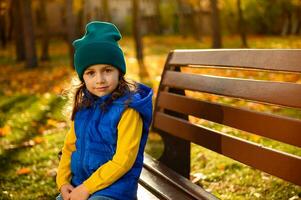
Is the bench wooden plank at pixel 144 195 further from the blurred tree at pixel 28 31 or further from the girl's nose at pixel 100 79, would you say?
the blurred tree at pixel 28 31

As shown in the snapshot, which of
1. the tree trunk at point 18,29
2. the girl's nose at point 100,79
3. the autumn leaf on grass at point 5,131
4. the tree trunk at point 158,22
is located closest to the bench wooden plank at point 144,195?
the girl's nose at point 100,79

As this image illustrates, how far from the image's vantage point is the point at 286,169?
7.88ft

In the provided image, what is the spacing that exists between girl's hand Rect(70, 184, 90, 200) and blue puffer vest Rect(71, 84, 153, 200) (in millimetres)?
53

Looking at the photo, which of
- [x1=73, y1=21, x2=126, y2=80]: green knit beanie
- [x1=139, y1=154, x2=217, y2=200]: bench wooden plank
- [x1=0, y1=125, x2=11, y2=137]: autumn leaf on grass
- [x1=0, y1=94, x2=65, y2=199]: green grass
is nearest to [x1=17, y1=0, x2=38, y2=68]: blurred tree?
[x1=0, y1=94, x2=65, y2=199]: green grass

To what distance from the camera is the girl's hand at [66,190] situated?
275 cm

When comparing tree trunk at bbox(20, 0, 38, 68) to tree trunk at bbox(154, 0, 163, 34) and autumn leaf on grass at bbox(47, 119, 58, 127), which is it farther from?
tree trunk at bbox(154, 0, 163, 34)

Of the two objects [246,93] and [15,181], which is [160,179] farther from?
[15,181]

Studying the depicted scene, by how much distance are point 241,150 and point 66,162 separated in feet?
3.51

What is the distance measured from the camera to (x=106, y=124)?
8.71 feet

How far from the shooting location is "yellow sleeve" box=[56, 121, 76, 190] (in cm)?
289

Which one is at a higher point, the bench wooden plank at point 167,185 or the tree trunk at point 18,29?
the bench wooden plank at point 167,185

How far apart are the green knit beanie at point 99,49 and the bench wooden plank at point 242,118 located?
0.71 m

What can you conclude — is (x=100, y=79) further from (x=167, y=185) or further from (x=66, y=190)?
(x=167, y=185)

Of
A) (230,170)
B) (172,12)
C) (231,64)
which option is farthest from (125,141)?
(172,12)
